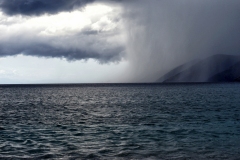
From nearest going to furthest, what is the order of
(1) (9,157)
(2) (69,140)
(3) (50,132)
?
(1) (9,157), (2) (69,140), (3) (50,132)

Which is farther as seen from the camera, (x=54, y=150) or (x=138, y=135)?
(x=138, y=135)

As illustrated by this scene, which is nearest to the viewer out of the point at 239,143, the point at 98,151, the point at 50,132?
the point at 98,151

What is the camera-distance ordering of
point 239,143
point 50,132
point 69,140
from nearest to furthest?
point 239,143 < point 69,140 < point 50,132

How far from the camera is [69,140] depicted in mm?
32062

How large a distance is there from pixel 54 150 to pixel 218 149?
14.2 m

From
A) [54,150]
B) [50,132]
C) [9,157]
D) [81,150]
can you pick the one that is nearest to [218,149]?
[81,150]

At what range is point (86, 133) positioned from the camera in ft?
120

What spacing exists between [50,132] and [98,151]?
13.2 meters

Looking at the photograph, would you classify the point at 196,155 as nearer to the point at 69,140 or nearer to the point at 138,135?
the point at 138,135

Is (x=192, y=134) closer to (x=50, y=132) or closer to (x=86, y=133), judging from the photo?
(x=86, y=133)

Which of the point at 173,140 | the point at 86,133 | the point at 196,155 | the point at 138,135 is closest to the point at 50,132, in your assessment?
the point at 86,133

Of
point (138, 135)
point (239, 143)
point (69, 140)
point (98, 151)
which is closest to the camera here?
point (98, 151)

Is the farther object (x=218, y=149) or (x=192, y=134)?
(x=192, y=134)

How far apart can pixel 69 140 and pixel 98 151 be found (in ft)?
20.3
